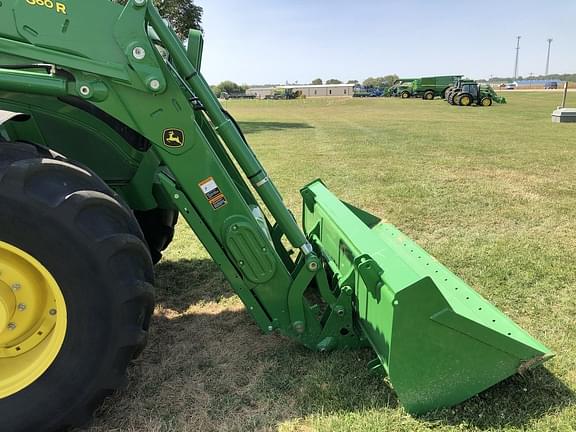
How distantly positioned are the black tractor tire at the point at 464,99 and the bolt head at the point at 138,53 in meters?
36.9

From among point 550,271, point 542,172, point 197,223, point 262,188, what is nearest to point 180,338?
point 197,223

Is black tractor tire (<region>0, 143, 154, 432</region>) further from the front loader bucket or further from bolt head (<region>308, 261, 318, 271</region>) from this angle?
the front loader bucket

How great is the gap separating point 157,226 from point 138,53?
73.9 inches

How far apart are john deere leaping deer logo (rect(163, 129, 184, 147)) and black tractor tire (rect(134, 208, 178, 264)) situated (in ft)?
4.77

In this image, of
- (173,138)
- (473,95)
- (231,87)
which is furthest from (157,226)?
(231,87)

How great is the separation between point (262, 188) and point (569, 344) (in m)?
2.37

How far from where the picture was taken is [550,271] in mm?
4488

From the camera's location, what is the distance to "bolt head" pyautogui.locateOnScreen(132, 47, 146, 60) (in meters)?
2.35

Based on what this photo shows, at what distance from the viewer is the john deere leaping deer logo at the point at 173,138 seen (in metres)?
2.51

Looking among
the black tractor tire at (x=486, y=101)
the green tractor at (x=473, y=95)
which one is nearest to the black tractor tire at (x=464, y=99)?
the green tractor at (x=473, y=95)

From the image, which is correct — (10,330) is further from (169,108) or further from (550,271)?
(550,271)

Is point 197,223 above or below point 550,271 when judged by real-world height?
above

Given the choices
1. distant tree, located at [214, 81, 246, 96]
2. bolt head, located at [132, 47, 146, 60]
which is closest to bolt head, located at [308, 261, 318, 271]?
bolt head, located at [132, 47, 146, 60]

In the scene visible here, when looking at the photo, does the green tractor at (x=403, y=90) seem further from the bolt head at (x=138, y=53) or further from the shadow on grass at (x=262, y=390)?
the bolt head at (x=138, y=53)
